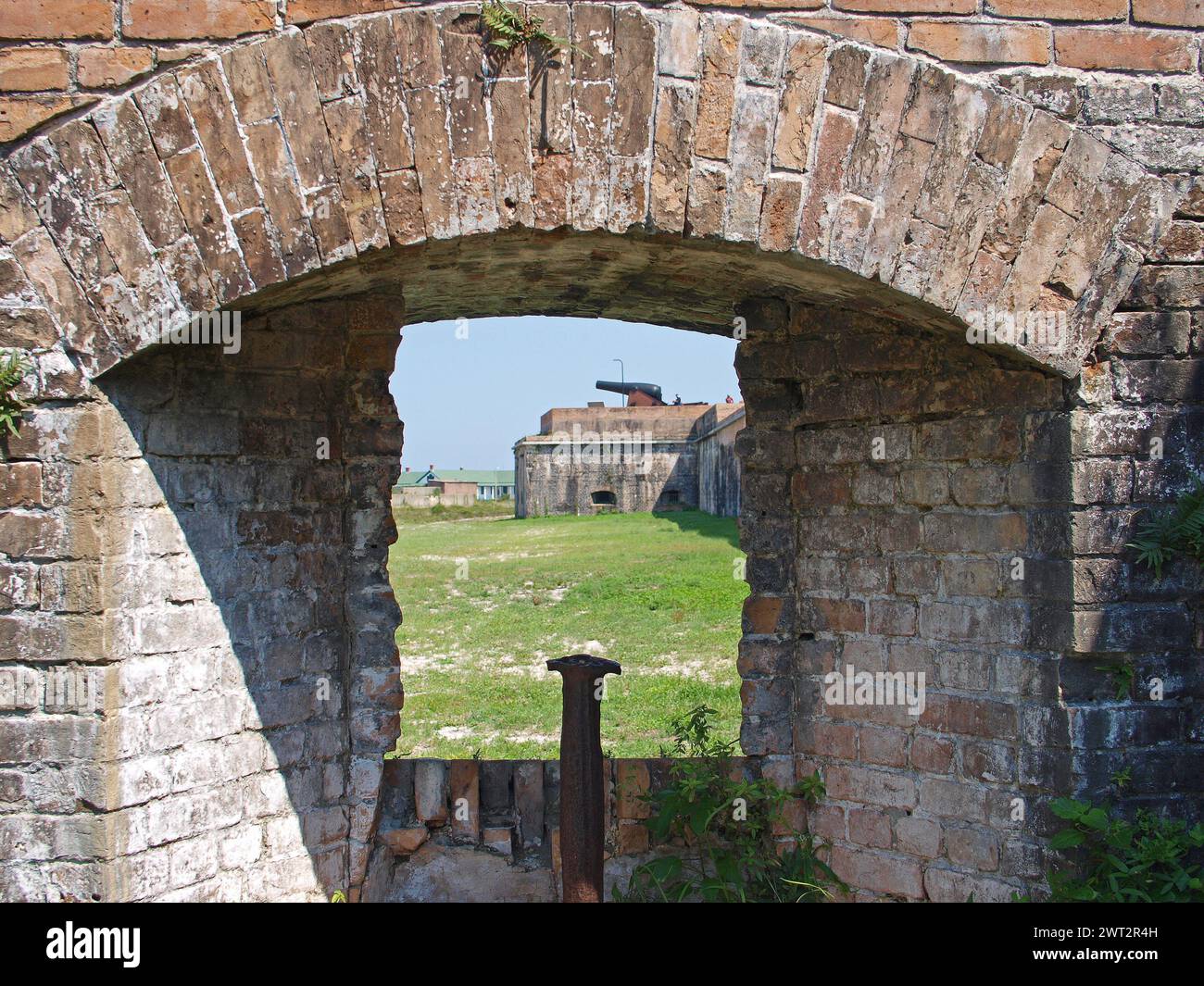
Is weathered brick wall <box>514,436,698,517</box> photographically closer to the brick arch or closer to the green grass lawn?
the green grass lawn

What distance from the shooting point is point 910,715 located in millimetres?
4082

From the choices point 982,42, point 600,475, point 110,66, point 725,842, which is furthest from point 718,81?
point 600,475

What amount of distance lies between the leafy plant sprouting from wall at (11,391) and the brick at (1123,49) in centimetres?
359

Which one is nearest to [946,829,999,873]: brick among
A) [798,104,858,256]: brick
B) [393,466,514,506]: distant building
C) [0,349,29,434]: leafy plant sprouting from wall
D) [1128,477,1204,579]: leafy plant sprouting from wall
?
[1128,477,1204,579]: leafy plant sprouting from wall

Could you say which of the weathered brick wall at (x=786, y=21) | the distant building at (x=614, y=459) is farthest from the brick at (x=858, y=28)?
the distant building at (x=614, y=459)

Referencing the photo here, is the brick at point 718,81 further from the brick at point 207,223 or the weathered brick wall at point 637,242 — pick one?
the brick at point 207,223

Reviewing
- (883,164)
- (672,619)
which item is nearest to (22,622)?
(883,164)

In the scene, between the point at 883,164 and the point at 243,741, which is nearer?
the point at 883,164

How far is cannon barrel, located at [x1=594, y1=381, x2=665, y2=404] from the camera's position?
37062mm

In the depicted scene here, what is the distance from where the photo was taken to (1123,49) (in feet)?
11.3

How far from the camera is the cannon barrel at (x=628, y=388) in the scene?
37.1 metres

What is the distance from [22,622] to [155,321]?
1.06 m

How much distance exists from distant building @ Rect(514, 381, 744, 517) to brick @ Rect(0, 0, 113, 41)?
99.5ft

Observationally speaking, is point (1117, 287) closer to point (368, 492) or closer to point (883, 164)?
point (883, 164)
